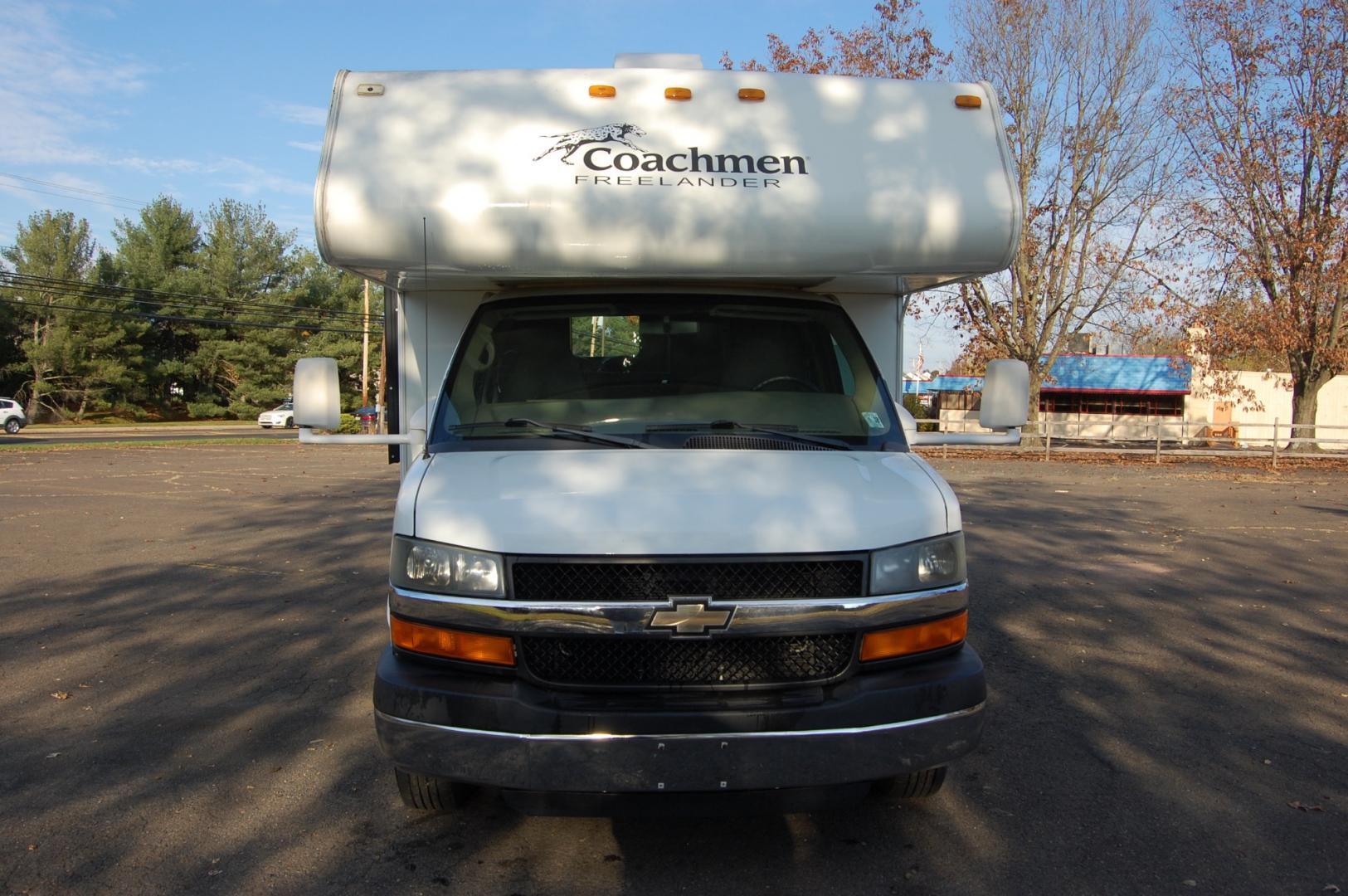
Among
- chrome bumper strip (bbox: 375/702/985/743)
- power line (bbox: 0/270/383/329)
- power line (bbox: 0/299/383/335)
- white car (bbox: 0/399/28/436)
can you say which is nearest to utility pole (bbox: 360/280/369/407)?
power line (bbox: 0/299/383/335)

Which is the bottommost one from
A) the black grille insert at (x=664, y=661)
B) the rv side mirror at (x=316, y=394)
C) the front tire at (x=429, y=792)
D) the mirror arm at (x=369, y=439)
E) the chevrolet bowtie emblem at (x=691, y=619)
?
the front tire at (x=429, y=792)

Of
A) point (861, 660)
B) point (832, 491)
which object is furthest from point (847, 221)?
point (861, 660)

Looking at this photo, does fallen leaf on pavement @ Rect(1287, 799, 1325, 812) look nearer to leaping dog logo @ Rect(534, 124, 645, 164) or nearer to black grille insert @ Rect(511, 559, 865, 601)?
black grille insert @ Rect(511, 559, 865, 601)

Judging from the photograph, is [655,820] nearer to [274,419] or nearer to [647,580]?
[647,580]

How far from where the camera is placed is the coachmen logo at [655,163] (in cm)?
411

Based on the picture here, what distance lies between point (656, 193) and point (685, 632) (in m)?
1.88

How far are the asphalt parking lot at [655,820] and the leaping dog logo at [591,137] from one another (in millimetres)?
2605

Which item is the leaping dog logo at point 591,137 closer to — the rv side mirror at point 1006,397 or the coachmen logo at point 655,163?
the coachmen logo at point 655,163

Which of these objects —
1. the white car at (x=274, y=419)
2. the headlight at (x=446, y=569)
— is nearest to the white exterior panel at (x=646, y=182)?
the headlight at (x=446, y=569)

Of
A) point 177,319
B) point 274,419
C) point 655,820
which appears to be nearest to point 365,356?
point 274,419

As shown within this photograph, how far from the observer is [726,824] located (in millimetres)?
3836

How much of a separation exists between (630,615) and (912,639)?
3.08 feet

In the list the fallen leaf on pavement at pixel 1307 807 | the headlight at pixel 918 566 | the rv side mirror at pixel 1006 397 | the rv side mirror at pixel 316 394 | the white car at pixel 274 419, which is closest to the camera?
the headlight at pixel 918 566

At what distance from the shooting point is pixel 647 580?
10.4ft
